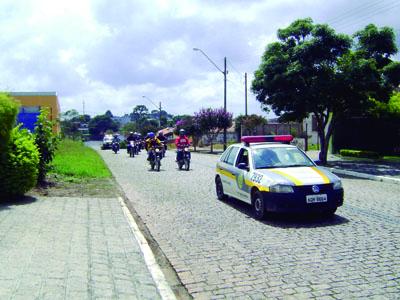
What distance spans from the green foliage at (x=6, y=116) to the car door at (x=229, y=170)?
5071mm

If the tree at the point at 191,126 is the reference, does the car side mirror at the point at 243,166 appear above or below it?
below

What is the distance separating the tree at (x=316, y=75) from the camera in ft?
66.9

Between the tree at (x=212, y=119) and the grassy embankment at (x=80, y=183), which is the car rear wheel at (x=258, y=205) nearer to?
the grassy embankment at (x=80, y=183)

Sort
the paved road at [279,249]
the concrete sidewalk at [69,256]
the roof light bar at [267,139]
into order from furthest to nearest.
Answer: the roof light bar at [267,139], the paved road at [279,249], the concrete sidewalk at [69,256]

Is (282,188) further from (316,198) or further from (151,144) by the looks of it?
(151,144)

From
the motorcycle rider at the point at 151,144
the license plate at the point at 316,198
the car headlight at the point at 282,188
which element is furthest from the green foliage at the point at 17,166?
the motorcycle rider at the point at 151,144

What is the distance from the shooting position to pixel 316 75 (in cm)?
2111

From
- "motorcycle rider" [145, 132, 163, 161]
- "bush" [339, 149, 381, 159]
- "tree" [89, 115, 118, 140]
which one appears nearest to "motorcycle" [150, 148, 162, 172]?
"motorcycle rider" [145, 132, 163, 161]

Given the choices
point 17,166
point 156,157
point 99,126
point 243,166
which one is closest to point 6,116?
point 17,166

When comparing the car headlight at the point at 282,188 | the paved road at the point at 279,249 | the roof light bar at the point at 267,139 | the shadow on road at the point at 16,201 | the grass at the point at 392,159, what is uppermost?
the roof light bar at the point at 267,139

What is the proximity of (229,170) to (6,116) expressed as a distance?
5.20m

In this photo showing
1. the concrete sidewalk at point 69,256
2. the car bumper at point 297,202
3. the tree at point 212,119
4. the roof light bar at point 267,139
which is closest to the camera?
the concrete sidewalk at point 69,256

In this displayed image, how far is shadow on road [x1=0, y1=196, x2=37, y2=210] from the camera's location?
9.84m

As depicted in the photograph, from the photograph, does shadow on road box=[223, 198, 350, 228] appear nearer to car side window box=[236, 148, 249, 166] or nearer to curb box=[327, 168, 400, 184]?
car side window box=[236, 148, 249, 166]
